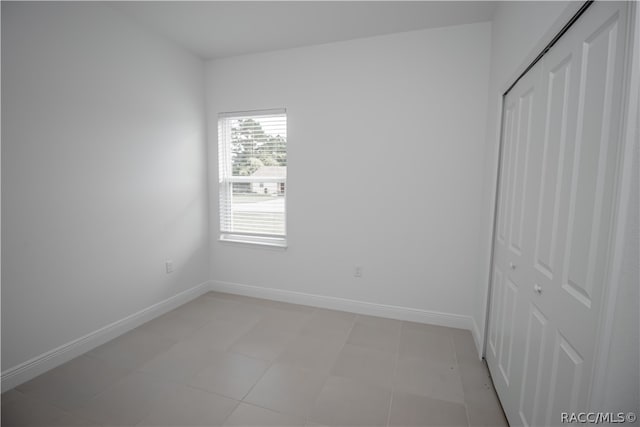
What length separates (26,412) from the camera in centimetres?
174

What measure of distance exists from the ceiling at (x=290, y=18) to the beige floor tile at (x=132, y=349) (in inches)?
114

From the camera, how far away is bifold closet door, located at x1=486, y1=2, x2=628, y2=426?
91 centimetres

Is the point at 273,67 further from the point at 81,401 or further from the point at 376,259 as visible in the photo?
the point at 81,401

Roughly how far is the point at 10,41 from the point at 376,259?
3.27 m

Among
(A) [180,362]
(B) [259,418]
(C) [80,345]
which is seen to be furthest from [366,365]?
(C) [80,345]

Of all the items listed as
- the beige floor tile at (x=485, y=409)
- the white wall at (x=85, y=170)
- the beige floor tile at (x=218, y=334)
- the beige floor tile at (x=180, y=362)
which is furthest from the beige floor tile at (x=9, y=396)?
the beige floor tile at (x=485, y=409)

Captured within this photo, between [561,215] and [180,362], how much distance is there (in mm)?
2635

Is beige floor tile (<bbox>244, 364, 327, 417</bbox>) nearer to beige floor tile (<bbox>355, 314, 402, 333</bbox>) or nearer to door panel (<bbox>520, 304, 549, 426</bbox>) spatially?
beige floor tile (<bbox>355, 314, 402, 333</bbox>)

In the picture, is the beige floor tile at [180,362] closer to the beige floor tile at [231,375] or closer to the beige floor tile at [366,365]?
the beige floor tile at [231,375]

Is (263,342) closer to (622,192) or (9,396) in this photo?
(9,396)

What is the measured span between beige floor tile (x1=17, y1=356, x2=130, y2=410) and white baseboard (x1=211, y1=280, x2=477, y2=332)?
155 cm

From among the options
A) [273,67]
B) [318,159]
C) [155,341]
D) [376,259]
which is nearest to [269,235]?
[318,159]

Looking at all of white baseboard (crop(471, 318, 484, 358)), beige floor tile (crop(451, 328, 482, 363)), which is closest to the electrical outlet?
beige floor tile (crop(451, 328, 482, 363))

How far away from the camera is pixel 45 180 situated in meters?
2.07
